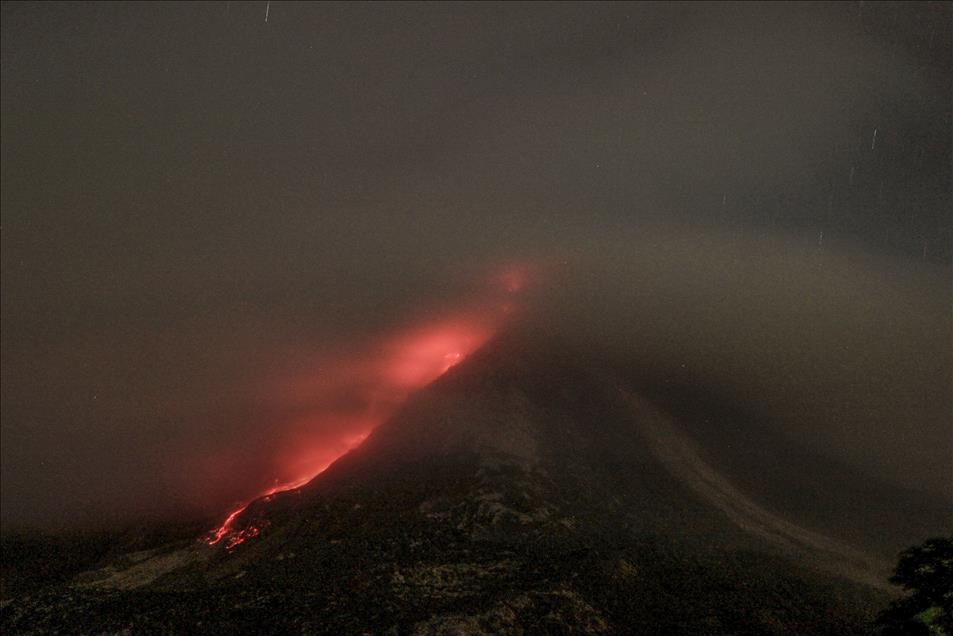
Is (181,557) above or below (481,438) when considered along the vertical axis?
below

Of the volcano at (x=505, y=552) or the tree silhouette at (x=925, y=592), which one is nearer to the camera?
the tree silhouette at (x=925, y=592)

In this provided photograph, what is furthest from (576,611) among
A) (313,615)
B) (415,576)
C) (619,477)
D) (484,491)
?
(619,477)

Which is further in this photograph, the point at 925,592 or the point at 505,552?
the point at 505,552

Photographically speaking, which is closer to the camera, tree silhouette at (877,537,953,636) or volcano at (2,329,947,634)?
tree silhouette at (877,537,953,636)

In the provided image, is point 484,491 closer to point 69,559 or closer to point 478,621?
point 478,621
